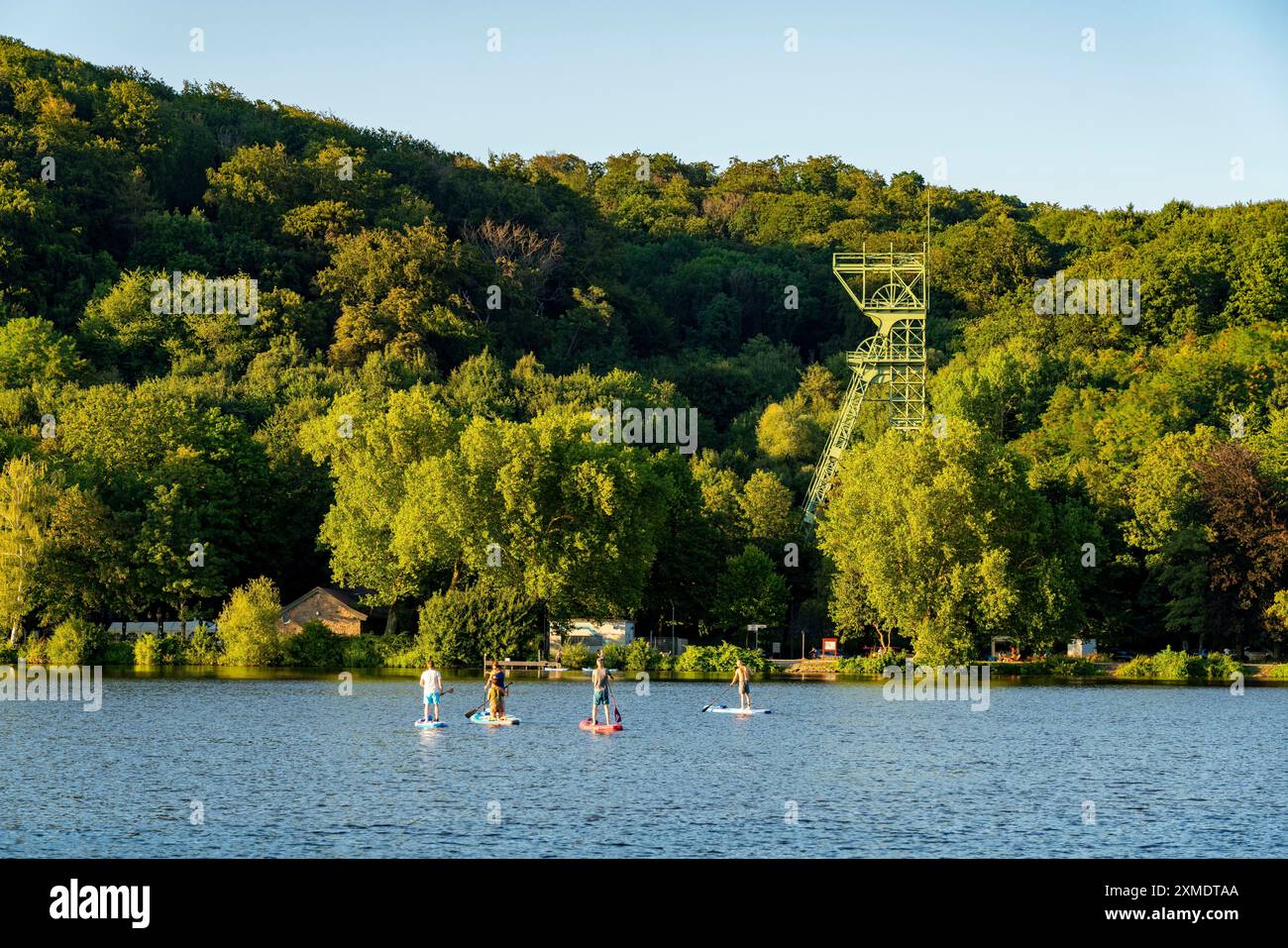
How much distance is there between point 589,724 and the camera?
2286 inches

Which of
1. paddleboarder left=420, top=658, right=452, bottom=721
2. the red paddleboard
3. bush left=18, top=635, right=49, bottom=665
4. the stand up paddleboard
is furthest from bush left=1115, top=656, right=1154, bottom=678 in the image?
bush left=18, top=635, right=49, bottom=665

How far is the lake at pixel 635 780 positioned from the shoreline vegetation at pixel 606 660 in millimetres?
20426

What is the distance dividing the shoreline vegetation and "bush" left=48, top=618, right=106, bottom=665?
9cm

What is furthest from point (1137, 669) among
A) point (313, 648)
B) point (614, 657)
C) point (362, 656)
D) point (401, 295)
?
point (401, 295)

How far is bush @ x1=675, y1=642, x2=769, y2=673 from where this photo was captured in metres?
93.9

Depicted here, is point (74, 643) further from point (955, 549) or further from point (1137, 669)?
point (1137, 669)

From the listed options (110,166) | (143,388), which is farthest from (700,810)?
(110,166)

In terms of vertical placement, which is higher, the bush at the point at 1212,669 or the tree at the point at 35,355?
the tree at the point at 35,355

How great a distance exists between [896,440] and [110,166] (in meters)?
79.1

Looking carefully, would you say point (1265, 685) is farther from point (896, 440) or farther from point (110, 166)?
point (110, 166)

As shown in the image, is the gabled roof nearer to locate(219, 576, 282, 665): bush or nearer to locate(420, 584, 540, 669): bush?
locate(219, 576, 282, 665): bush

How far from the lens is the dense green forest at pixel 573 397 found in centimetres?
9125

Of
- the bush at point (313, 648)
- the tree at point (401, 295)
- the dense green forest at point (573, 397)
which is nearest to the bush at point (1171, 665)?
the dense green forest at point (573, 397)

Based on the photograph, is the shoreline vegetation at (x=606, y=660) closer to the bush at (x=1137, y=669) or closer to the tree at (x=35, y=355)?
the bush at (x=1137, y=669)
